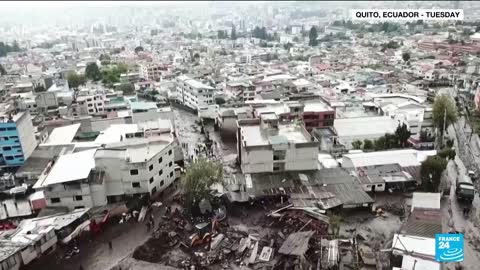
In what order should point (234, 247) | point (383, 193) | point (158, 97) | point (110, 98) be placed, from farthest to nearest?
point (158, 97)
point (110, 98)
point (383, 193)
point (234, 247)

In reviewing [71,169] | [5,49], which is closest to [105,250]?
[71,169]

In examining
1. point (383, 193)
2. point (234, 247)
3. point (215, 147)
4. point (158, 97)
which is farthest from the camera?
point (158, 97)

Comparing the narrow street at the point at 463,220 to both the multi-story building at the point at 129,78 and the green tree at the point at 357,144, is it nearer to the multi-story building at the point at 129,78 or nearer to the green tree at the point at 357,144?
the green tree at the point at 357,144

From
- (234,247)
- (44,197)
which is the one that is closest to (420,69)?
(234,247)

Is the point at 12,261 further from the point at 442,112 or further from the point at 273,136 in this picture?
the point at 442,112

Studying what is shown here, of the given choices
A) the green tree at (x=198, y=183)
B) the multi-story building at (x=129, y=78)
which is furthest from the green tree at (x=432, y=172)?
the multi-story building at (x=129, y=78)

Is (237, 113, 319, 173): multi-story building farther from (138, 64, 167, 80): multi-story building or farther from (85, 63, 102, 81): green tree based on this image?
(85, 63, 102, 81): green tree

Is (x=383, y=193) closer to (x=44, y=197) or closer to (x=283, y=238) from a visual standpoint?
(x=283, y=238)

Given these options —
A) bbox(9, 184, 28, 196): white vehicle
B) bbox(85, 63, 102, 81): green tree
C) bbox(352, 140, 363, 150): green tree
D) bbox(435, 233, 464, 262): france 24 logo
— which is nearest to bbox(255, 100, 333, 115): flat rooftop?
bbox(352, 140, 363, 150): green tree
